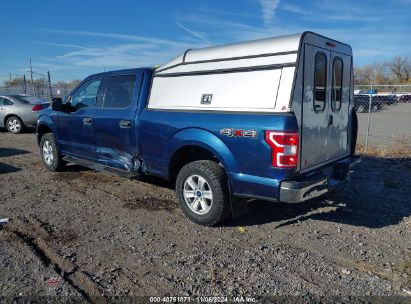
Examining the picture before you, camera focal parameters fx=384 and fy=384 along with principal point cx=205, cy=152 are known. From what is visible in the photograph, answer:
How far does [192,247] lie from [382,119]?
885 inches

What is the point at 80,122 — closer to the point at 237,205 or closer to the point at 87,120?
the point at 87,120

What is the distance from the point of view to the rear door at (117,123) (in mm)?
5758

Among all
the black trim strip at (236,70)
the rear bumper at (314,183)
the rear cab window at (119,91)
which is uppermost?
the black trim strip at (236,70)

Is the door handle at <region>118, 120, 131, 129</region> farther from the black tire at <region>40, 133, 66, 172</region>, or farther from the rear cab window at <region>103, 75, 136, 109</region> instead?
the black tire at <region>40, 133, 66, 172</region>

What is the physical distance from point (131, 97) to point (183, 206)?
1.90 m

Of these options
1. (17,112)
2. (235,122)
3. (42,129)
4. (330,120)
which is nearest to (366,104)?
(17,112)

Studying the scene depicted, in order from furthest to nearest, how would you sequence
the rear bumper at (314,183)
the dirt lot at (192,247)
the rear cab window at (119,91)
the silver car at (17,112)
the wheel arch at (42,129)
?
the silver car at (17,112)
the wheel arch at (42,129)
the rear cab window at (119,91)
the rear bumper at (314,183)
the dirt lot at (192,247)

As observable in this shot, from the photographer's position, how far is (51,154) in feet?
25.7

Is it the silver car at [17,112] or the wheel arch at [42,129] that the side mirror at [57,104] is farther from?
the silver car at [17,112]

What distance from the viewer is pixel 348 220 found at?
5.13m

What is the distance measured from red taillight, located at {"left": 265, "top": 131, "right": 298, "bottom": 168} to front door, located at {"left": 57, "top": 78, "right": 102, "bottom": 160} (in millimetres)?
3512

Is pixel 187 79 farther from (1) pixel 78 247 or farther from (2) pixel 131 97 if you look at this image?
(1) pixel 78 247

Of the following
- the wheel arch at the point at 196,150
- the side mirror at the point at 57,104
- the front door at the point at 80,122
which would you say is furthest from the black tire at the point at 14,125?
the wheel arch at the point at 196,150

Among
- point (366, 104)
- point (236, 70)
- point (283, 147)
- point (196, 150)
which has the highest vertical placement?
point (236, 70)
